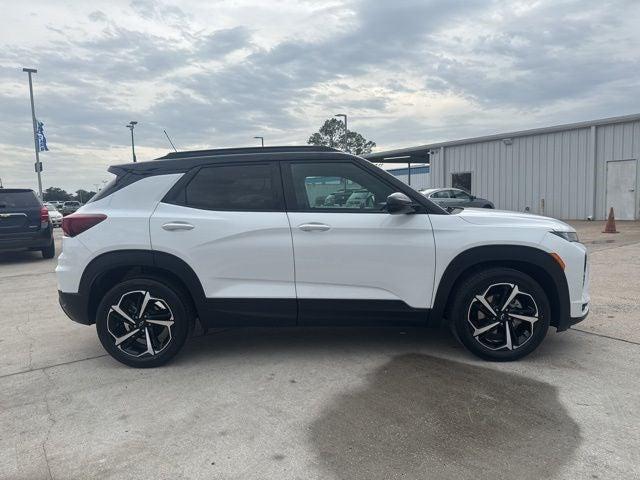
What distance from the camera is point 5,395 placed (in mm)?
3682

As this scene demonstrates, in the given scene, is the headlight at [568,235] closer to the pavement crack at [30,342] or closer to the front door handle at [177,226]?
the front door handle at [177,226]

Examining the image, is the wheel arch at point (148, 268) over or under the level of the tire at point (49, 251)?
over

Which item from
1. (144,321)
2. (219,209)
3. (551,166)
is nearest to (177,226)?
(219,209)

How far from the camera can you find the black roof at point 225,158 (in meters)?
4.15

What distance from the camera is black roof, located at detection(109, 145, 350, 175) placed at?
415 cm

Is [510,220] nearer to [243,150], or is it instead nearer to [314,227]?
[314,227]

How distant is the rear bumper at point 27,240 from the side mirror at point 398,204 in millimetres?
9893

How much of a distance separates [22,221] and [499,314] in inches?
416

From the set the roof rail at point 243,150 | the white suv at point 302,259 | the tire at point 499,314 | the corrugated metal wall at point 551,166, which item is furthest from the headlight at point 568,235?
the corrugated metal wall at point 551,166

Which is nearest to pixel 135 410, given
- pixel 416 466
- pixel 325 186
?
pixel 416 466

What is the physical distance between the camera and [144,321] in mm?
4074

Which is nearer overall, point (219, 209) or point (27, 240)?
point (219, 209)

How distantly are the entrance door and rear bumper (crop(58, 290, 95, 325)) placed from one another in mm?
19626

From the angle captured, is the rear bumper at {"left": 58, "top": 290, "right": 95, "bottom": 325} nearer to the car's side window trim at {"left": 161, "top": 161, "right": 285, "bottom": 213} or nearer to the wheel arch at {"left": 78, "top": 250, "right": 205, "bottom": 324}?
the wheel arch at {"left": 78, "top": 250, "right": 205, "bottom": 324}
